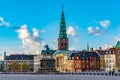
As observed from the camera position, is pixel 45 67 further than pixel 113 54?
No

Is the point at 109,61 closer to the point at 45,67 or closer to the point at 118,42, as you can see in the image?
the point at 118,42

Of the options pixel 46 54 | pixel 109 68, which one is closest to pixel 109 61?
pixel 109 68

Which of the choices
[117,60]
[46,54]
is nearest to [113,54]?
[117,60]

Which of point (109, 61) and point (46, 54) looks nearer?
point (46, 54)

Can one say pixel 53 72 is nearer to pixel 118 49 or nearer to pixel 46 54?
pixel 46 54

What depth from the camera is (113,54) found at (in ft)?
638

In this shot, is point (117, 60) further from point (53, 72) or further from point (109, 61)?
point (53, 72)

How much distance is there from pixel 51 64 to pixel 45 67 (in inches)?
106

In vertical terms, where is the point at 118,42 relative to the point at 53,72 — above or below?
above

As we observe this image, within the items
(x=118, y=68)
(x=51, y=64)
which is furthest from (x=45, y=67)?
(x=118, y=68)

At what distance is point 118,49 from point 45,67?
1281 inches

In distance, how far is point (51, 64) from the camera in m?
179

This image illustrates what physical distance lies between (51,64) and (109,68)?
30729 millimetres

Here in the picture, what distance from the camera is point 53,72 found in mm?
176875
